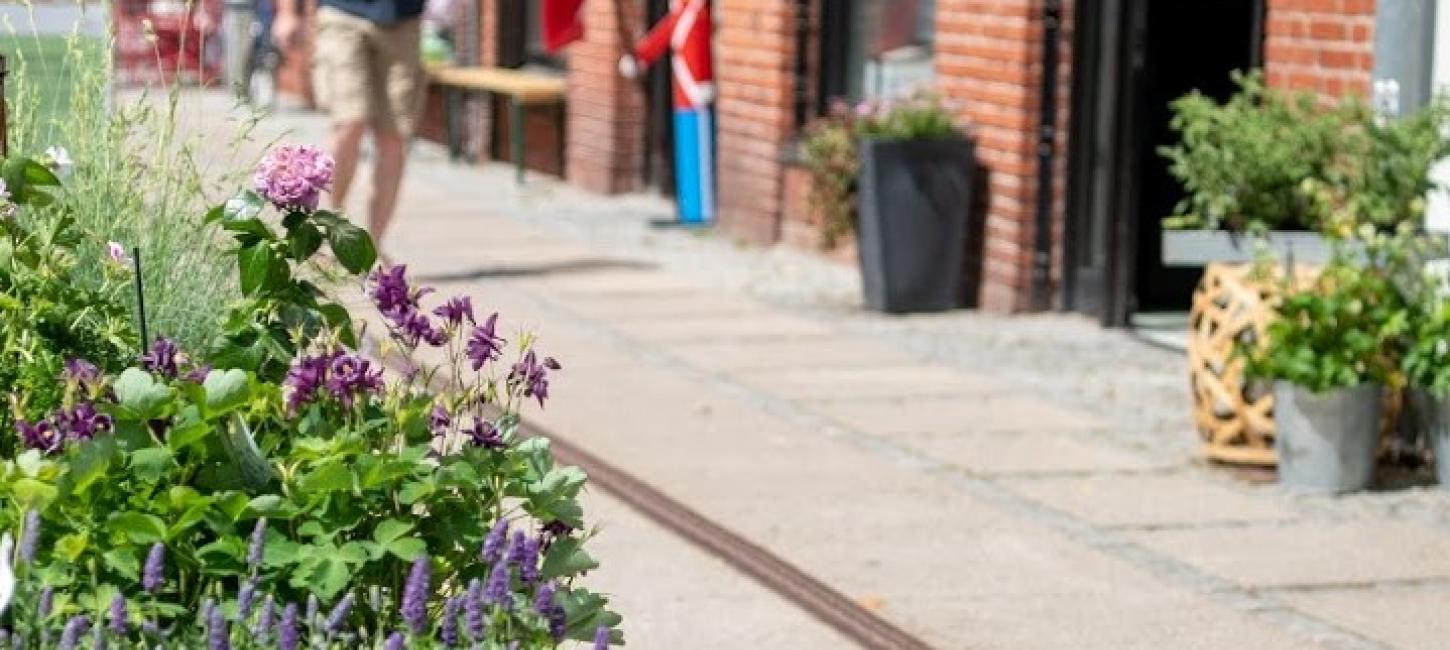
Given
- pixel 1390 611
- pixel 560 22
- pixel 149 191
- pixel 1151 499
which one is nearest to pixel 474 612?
pixel 149 191

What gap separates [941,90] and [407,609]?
891cm

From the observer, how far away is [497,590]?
3.71 m

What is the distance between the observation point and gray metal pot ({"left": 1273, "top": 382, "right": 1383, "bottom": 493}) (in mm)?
8016

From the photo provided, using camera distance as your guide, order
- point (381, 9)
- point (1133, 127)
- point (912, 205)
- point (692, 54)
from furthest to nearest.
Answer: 1. point (692, 54)
2. point (381, 9)
3. point (912, 205)
4. point (1133, 127)

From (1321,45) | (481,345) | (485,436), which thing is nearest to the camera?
(485,436)

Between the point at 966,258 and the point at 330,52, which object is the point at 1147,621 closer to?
the point at 966,258

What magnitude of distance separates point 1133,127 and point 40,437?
25.3 feet

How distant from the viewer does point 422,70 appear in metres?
12.7

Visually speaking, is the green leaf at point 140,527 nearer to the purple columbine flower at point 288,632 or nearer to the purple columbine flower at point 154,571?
the purple columbine flower at point 154,571

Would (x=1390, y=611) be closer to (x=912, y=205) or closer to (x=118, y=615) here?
(x=118, y=615)

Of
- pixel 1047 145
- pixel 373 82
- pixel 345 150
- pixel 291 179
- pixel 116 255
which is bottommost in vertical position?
pixel 345 150

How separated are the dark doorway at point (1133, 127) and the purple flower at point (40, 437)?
766cm

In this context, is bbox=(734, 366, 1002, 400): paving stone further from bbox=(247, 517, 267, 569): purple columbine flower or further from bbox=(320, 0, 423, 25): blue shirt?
bbox=(247, 517, 267, 569): purple columbine flower

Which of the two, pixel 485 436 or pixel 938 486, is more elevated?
pixel 485 436
